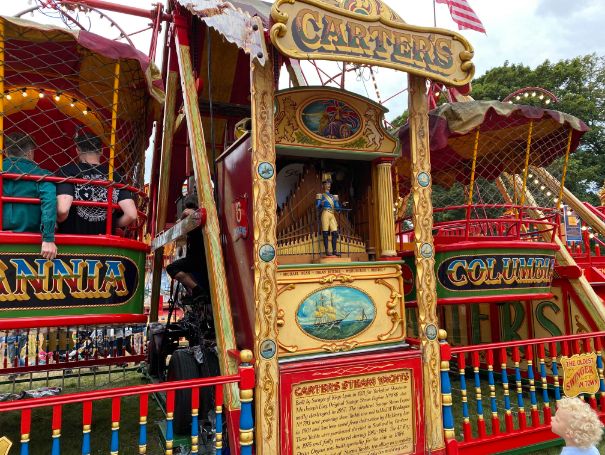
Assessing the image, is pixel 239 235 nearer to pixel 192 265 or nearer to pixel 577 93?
pixel 192 265

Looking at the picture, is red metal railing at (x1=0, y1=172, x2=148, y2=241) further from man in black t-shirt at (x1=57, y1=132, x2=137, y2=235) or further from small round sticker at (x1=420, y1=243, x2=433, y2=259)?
small round sticker at (x1=420, y1=243, x2=433, y2=259)

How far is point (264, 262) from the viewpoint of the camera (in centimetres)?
365

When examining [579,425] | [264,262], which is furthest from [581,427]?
[264,262]

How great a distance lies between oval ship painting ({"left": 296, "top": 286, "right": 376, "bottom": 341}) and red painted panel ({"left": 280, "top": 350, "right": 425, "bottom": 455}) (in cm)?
26

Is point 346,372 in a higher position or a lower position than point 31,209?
lower

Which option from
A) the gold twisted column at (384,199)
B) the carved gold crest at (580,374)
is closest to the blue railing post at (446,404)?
the gold twisted column at (384,199)

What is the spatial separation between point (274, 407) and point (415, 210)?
7.93 feet

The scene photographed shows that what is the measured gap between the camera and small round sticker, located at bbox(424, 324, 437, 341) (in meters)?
Answer: 4.30

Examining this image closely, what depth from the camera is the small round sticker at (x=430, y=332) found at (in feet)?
14.1

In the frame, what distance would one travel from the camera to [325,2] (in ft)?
11.8

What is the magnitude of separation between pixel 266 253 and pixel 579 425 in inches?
97.2

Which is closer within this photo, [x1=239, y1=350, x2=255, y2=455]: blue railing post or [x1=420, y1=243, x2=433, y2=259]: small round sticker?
[x1=239, y1=350, x2=255, y2=455]: blue railing post

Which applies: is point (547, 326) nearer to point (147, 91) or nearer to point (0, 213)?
point (147, 91)

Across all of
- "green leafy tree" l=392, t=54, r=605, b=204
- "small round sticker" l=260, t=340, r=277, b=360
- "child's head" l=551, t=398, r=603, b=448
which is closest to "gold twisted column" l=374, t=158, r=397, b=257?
"small round sticker" l=260, t=340, r=277, b=360
